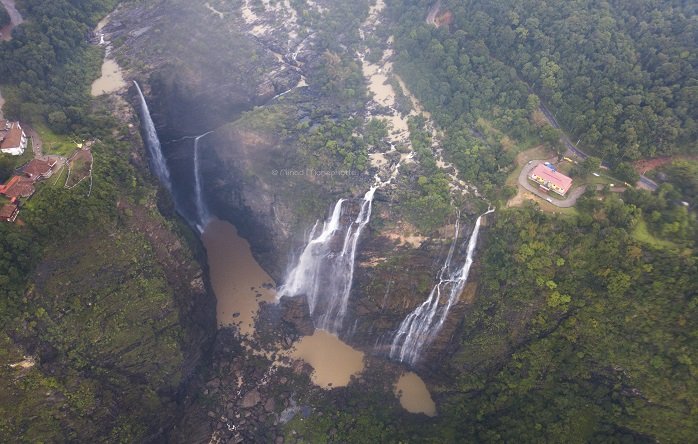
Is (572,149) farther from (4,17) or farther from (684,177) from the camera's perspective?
(4,17)

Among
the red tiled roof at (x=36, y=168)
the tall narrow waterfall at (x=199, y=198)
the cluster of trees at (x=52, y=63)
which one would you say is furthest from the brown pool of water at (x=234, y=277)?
the red tiled roof at (x=36, y=168)

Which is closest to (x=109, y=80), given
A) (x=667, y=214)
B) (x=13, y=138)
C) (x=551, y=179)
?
(x=13, y=138)

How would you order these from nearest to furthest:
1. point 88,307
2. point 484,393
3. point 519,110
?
point 88,307, point 484,393, point 519,110

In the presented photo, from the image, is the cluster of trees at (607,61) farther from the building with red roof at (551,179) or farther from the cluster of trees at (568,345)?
the cluster of trees at (568,345)

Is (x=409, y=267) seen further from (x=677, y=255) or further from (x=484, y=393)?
(x=677, y=255)

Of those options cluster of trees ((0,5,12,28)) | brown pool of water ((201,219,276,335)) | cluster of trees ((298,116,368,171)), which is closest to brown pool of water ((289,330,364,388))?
brown pool of water ((201,219,276,335))

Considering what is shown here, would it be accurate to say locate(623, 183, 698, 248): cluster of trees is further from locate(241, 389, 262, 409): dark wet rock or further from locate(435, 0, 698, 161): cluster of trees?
locate(241, 389, 262, 409): dark wet rock

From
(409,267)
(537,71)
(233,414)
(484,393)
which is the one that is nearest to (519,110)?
→ (537,71)
